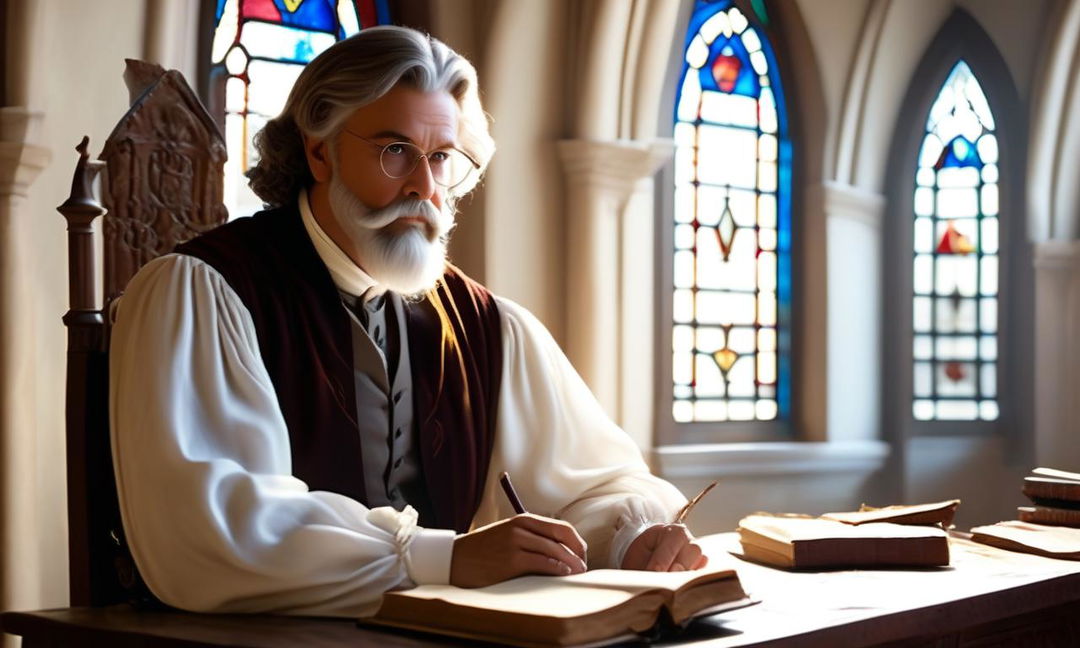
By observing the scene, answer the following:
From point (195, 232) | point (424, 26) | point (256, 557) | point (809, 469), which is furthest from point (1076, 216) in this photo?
point (256, 557)

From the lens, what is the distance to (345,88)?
2.61 meters

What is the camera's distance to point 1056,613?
276 cm

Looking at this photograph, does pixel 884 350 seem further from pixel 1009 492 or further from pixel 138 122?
pixel 138 122

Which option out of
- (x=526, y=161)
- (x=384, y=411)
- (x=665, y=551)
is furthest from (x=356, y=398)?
(x=526, y=161)

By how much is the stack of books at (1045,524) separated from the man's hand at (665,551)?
1021 mm

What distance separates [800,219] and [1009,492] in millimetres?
2427

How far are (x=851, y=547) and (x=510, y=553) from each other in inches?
36.6

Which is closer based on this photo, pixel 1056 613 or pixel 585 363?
pixel 1056 613

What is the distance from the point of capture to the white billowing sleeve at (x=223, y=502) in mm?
2037

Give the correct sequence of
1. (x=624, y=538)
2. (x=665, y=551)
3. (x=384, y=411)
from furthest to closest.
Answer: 1. (x=384, y=411)
2. (x=624, y=538)
3. (x=665, y=551)

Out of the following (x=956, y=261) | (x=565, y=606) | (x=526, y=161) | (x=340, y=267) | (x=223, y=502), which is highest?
(x=526, y=161)

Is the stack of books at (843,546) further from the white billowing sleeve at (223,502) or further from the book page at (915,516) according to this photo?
the white billowing sleeve at (223,502)

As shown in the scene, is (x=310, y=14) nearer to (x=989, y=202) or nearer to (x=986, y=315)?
(x=989, y=202)

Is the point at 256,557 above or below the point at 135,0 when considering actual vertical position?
below
